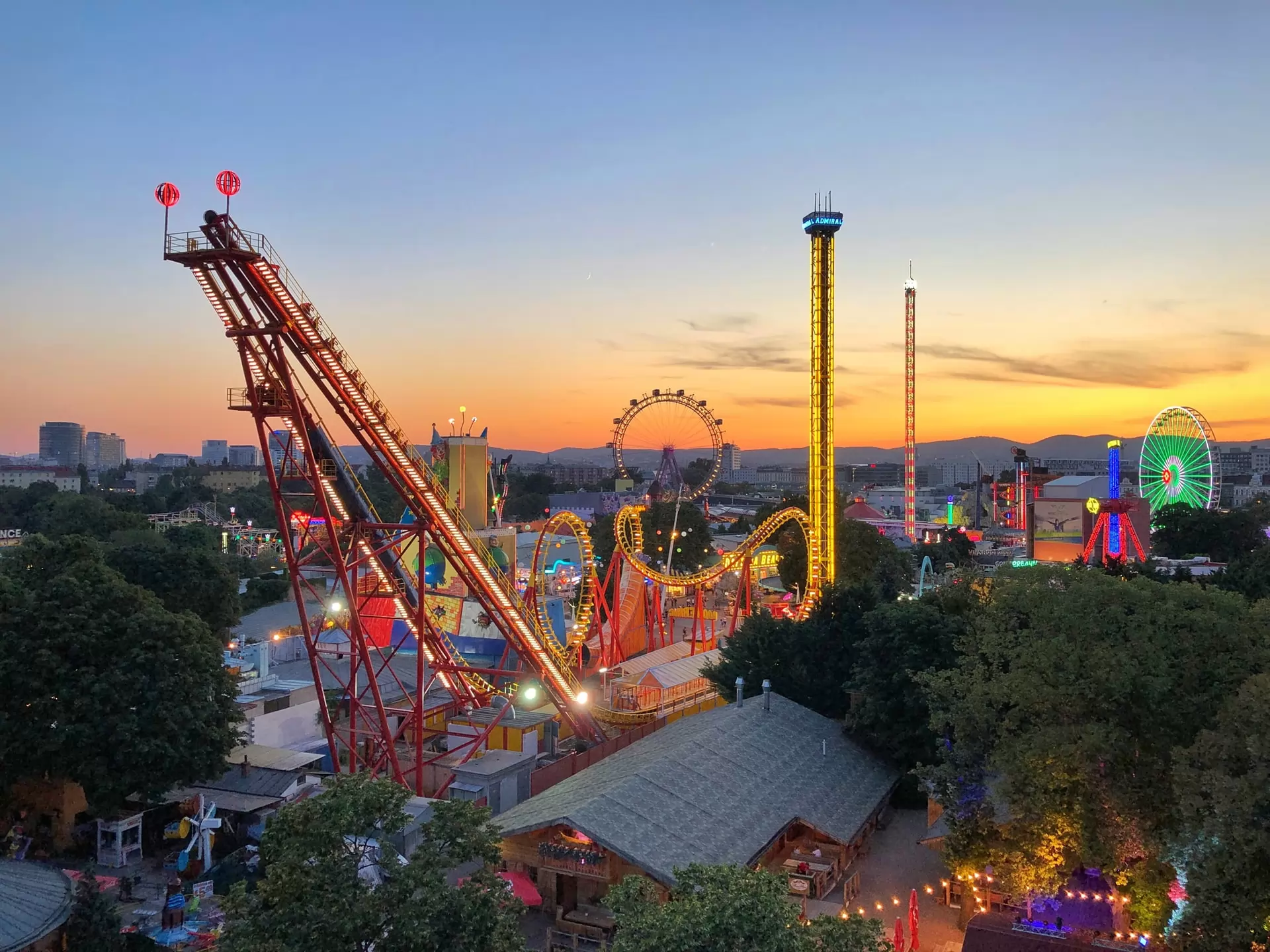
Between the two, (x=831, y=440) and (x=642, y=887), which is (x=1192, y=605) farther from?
(x=831, y=440)

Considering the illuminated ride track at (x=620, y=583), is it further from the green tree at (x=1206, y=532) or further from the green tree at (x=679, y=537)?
the green tree at (x=1206, y=532)

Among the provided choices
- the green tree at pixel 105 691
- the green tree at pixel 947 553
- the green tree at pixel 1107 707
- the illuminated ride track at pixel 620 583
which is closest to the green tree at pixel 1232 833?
the green tree at pixel 1107 707

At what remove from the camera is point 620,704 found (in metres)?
30.7

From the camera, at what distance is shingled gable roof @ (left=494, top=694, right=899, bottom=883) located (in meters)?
16.7

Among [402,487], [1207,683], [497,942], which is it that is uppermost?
[402,487]

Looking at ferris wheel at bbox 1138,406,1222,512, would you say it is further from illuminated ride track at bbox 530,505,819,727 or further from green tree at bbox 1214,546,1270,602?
illuminated ride track at bbox 530,505,819,727

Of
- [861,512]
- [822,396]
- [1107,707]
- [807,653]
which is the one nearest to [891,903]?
[1107,707]

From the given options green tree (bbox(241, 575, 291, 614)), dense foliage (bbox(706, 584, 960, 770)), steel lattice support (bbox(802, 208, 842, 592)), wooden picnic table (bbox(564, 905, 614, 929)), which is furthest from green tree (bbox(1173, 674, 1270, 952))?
green tree (bbox(241, 575, 291, 614))

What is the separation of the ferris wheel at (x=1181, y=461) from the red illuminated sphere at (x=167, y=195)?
2417 inches

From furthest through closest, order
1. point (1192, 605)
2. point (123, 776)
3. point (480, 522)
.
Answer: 1. point (480, 522)
2. point (123, 776)
3. point (1192, 605)

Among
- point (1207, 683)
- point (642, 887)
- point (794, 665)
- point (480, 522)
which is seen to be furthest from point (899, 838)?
point (480, 522)

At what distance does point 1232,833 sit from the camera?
1191cm

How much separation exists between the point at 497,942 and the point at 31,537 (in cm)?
2308

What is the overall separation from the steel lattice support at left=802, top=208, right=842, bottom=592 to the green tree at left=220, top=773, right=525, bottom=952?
1272 inches
